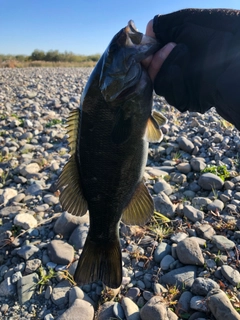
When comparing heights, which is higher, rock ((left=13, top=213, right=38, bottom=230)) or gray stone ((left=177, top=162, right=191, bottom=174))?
gray stone ((left=177, top=162, right=191, bottom=174))

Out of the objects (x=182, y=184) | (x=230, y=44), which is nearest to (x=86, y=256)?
(x=230, y=44)

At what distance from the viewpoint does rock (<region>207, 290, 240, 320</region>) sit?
267 cm

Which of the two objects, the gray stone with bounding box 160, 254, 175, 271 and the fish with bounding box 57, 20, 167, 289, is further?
the gray stone with bounding box 160, 254, 175, 271

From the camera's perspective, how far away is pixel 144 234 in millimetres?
3828

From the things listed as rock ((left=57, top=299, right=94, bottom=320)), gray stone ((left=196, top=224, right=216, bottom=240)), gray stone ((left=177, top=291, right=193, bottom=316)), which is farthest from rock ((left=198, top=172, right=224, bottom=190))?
rock ((left=57, top=299, right=94, bottom=320))

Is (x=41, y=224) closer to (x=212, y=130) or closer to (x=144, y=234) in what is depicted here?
(x=144, y=234)

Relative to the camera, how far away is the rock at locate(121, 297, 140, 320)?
9.43 ft

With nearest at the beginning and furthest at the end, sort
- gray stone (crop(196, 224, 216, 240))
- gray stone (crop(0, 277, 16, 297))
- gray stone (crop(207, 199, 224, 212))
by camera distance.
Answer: gray stone (crop(0, 277, 16, 297)) < gray stone (crop(196, 224, 216, 240)) < gray stone (crop(207, 199, 224, 212))

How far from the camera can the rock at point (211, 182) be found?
472cm

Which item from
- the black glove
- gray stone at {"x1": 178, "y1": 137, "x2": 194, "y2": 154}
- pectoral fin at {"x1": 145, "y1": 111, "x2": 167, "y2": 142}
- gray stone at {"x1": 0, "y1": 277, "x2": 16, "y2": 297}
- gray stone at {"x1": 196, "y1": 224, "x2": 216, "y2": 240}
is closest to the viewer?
the black glove

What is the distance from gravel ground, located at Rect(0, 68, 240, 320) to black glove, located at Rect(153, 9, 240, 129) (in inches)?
62.0

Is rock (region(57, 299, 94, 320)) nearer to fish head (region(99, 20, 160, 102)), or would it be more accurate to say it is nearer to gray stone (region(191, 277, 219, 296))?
gray stone (region(191, 277, 219, 296))

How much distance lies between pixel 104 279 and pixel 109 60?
1802mm

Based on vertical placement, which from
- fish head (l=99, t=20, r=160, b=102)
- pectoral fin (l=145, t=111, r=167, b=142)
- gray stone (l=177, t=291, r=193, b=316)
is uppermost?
fish head (l=99, t=20, r=160, b=102)
